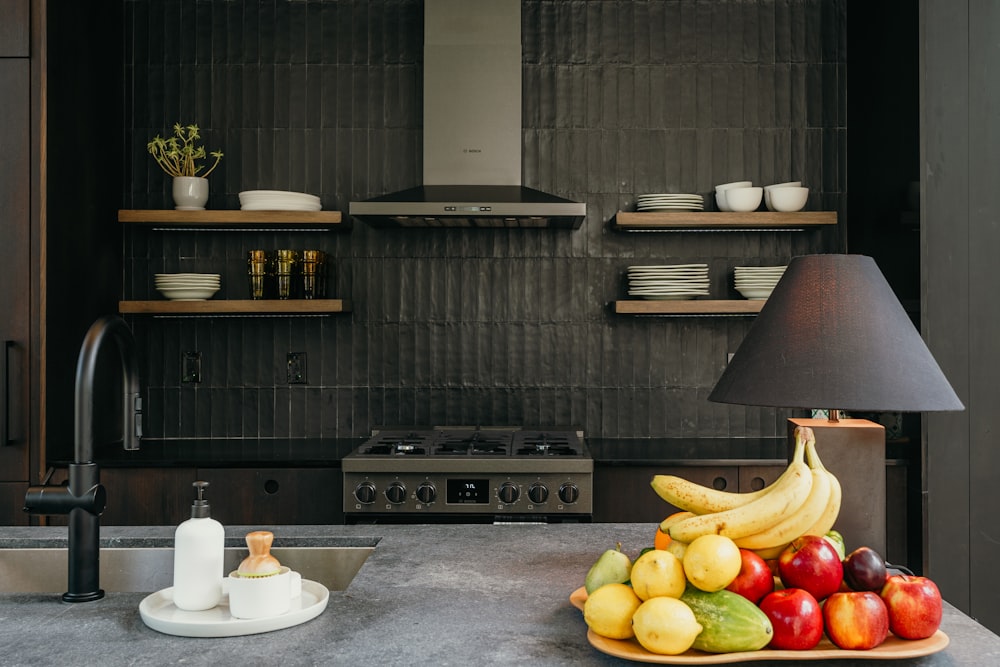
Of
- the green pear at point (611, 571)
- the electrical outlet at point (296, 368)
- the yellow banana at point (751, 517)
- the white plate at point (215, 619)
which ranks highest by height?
the electrical outlet at point (296, 368)

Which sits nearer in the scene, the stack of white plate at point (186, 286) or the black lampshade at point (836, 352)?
the black lampshade at point (836, 352)

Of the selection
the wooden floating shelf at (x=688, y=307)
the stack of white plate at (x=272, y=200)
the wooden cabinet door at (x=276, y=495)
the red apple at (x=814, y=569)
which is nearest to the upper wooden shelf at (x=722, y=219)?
the wooden floating shelf at (x=688, y=307)

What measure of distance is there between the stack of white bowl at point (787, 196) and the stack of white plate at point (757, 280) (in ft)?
0.78

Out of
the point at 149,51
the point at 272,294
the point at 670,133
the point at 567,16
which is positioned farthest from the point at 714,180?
the point at 149,51

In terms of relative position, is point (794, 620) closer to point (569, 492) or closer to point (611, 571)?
point (611, 571)

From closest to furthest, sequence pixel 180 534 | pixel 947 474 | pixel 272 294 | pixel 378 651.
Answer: pixel 378 651
pixel 180 534
pixel 947 474
pixel 272 294

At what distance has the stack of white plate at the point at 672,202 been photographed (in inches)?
135

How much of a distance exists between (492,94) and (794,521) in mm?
2611

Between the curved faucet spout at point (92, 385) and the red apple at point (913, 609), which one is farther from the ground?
the curved faucet spout at point (92, 385)

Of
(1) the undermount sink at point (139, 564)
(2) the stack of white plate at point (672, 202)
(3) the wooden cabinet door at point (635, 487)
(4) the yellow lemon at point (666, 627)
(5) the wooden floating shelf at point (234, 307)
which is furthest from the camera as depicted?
(2) the stack of white plate at point (672, 202)

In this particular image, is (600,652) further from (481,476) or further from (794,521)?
(481,476)

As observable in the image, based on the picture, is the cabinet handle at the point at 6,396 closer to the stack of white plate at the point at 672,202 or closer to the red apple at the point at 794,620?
the stack of white plate at the point at 672,202

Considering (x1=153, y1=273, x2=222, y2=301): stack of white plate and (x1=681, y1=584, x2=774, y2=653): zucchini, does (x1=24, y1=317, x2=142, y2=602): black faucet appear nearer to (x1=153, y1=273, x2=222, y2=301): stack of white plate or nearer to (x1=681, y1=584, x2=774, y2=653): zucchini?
(x1=681, y1=584, x2=774, y2=653): zucchini

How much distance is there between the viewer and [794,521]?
47.4 inches
